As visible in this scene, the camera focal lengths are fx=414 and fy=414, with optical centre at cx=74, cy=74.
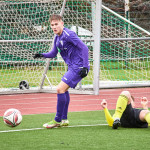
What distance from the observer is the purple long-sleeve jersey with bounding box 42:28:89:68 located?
718 centimetres

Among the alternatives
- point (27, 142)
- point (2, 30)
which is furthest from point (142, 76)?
point (27, 142)

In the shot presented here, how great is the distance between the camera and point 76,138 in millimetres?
5906

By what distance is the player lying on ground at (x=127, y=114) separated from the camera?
20.9ft

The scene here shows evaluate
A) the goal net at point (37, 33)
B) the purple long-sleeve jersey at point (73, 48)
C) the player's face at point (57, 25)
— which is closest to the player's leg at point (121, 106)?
the purple long-sleeve jersey at point (73, 48)

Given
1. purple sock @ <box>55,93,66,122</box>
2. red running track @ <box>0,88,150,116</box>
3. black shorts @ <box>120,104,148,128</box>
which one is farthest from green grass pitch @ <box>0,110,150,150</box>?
red running track @ <box>0,88,150,116</box>

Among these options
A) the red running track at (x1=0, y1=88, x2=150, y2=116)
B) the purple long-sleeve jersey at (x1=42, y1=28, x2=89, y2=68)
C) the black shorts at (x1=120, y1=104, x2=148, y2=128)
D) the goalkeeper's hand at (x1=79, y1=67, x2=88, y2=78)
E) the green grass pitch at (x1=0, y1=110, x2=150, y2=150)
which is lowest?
the red running track at (x1=0, y1=88, x2=150, y2=116)

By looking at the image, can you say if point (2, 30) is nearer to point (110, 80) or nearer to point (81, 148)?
point (110, 80)

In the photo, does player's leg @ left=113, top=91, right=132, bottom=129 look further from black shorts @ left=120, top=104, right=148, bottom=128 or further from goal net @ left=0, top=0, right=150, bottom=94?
goal net @ left=0, top=0, right=150, bottom=94

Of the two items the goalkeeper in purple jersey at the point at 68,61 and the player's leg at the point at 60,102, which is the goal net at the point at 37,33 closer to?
the goalkeeper in purple jersey at the point at 68,61

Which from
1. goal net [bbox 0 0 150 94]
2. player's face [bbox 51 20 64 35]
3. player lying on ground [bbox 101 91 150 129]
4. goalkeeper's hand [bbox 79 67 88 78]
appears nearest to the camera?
player lying on ground [bbox 101 91 150 129]

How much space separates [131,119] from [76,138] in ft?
3.55

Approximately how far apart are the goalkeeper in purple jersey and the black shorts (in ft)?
3.37

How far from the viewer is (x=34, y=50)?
14.0m

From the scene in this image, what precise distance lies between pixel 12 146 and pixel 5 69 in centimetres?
962
